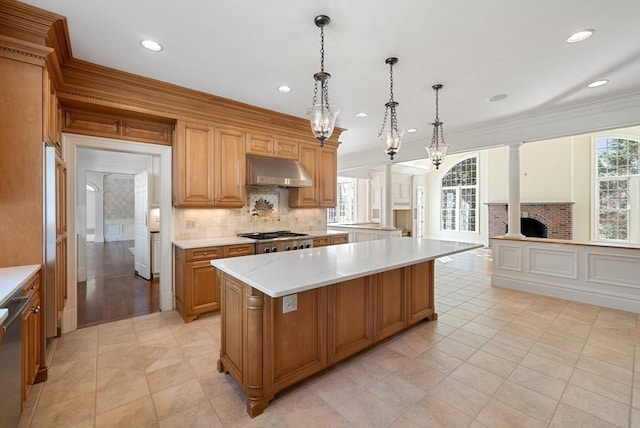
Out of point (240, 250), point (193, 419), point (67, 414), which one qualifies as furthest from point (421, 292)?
point (67, 414)

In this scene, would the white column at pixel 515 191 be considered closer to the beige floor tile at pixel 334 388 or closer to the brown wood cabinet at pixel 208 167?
the beige floor tile at pixel 334 388

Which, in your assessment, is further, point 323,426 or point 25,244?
point 25,244

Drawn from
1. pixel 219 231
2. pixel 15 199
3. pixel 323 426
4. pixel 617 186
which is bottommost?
pixel 323 426

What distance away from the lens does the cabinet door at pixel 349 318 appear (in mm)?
2215

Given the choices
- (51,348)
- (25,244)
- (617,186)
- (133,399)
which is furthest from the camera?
(617,186)

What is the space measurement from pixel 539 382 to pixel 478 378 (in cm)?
44

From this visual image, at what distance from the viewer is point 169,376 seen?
221cm

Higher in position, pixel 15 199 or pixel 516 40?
pixel 516 40

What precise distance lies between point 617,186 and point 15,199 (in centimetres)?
1052

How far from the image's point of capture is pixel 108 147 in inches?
128

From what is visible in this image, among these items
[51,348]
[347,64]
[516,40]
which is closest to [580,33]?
[516,40]

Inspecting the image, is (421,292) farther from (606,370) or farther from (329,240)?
(329,240)

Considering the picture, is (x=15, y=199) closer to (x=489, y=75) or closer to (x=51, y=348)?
(x=51, y=348)

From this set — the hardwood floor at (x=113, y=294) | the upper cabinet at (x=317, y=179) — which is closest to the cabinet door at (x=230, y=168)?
the upper cabinet at (x=317, y=179)
